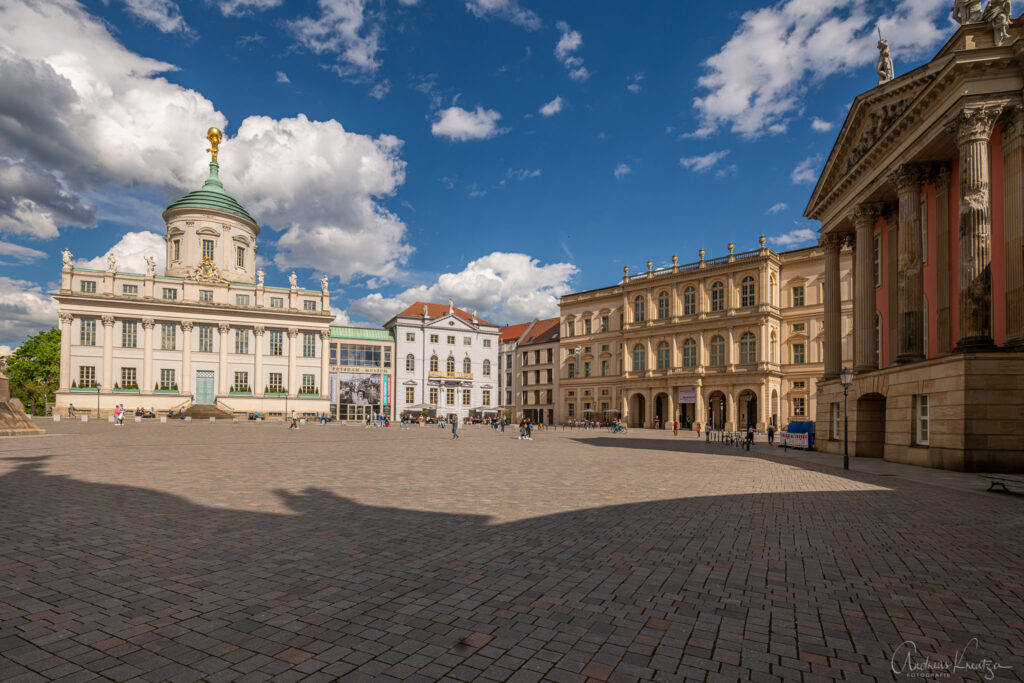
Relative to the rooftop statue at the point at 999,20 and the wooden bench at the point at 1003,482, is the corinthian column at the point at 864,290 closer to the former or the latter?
the rooftop statue at the point at 999,20

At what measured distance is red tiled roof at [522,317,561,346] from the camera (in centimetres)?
8356

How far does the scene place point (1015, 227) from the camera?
60.2ft

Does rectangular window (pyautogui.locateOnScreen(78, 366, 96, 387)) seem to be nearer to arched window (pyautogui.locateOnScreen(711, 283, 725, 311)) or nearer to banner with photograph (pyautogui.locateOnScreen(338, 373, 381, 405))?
banner with photograph (pyautogui.locateOnScreen(338, 373, 381, 405))

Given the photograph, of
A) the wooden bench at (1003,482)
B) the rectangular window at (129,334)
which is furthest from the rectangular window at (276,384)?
the wooden bench at (1003,482)

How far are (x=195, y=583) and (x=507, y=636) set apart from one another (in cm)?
329

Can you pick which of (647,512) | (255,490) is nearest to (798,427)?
(647,512)

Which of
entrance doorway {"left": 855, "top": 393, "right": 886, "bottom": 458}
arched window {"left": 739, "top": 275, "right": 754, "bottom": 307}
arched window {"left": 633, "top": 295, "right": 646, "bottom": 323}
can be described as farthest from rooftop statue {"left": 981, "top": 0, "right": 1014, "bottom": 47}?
arched window {"left": 633, "top": 295, "right": 646, "bottom": 323}

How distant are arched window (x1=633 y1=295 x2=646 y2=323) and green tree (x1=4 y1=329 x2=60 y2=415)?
7566cm

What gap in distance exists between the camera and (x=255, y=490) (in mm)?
11391

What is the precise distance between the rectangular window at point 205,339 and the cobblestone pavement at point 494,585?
62.5 m

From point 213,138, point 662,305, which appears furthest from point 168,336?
point 662,305

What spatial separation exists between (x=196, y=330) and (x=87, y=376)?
11.7 meters

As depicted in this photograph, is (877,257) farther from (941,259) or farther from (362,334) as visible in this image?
(362,334)

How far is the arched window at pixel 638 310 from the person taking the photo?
66625mm
